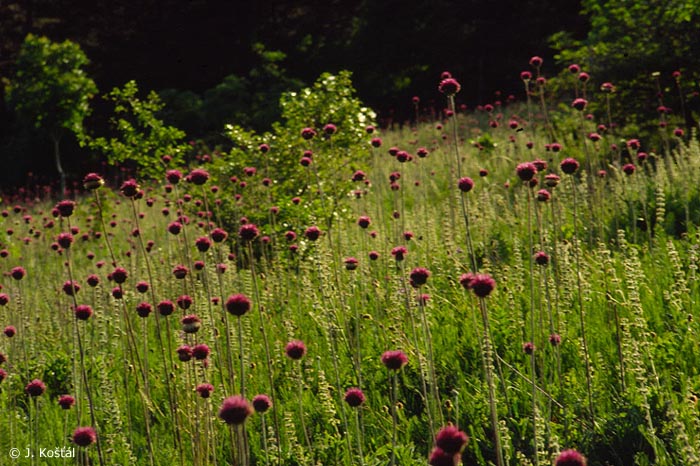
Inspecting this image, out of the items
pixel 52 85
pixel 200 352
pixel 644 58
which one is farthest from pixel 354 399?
pixel 52 85

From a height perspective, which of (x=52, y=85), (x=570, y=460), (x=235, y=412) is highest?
(x=52, y=85)

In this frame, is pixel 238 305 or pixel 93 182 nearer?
pixel 238 305

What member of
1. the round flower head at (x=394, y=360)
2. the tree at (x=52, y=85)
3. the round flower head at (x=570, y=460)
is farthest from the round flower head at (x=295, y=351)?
the tree at (x=52, y=85)

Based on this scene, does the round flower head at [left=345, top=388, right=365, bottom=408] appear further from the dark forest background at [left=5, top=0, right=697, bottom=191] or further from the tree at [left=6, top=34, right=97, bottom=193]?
the dark forest background at [left=5, top=0, right=697, bottom=191]

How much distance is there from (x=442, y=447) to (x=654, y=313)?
2.34 meters

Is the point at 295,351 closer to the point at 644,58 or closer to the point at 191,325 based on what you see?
the point at 191,325

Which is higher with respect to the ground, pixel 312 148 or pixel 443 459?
pixel 312 148

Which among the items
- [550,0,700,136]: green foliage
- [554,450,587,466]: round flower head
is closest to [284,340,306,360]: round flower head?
[554,450,587,466]: round flower head

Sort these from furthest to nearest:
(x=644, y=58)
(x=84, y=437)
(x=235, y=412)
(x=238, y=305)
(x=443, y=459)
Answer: (x=644, y=58) → (x=84, y=437) → (x=238, y=305) → (x=235, y=412) → (x=443, y=459)

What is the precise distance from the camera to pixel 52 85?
591 inches

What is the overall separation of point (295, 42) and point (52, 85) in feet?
45.9

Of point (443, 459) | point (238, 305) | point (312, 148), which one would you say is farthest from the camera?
point (312, 148)

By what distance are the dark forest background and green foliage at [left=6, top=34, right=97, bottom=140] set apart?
596cm

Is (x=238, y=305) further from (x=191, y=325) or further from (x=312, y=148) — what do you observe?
(x=312, y=148)
